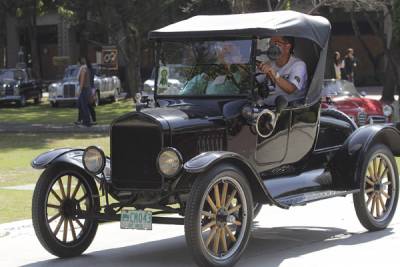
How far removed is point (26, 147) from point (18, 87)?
651 inches

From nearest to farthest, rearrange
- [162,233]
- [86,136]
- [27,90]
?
1. [162,233]
2. [86,136]
3. [27,90]

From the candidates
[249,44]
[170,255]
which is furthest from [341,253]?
[249,44]

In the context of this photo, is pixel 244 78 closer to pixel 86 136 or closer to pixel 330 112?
pixel 330 112

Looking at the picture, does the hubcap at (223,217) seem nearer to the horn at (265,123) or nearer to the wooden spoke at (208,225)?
the wooden spoke at (208,225)

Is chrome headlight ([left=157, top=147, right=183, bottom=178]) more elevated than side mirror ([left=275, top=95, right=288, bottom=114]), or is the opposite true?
side mirror ([left=275, top=95, right=288, bottom=114])

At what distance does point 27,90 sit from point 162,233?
27.1m

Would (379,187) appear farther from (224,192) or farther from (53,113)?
(53,113)

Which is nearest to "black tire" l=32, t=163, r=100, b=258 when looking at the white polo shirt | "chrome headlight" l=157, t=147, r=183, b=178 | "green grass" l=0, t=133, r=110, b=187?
"chrome headlight" l=157, t=147, r=183, b=178

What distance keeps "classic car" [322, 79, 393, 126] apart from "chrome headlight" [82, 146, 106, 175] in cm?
1221

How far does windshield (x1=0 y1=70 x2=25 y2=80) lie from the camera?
34594mm

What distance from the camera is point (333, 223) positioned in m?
9.59

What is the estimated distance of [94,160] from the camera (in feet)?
25.0

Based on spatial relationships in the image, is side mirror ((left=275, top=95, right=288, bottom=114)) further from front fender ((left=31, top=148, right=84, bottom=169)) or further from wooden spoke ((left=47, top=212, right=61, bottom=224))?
wooden spoke ((left=47, top=212, right=61, bottom=224))

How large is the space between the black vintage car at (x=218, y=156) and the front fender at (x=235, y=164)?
0.01 meters
